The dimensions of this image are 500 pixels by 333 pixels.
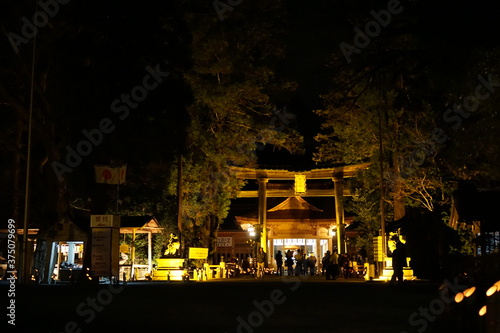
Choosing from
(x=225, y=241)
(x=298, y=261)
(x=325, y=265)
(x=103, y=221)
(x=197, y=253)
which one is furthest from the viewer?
(x=225, y=241)

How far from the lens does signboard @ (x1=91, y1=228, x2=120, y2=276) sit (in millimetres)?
23484

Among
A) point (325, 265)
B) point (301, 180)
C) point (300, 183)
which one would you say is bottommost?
point (325, 265)

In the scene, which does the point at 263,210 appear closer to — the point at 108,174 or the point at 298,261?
the point at 298,261

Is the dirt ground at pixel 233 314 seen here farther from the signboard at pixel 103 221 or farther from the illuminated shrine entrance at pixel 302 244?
the illuminated shrine entrance at pixel 302 244

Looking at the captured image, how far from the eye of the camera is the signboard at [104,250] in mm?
23484

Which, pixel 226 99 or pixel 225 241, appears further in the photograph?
pixel 225 241

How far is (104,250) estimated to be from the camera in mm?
23625

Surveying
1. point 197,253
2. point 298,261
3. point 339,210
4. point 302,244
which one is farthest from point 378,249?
point 302,244

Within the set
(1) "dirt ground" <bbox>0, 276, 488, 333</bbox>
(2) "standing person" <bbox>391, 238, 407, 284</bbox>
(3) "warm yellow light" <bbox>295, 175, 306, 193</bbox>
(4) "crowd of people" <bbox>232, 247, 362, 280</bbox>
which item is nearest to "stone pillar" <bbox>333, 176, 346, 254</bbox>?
(4) "crowd of people" <bbox>232, 247, 362, 280</bbox>

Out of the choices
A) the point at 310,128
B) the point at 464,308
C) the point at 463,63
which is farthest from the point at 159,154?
the point at 310,128

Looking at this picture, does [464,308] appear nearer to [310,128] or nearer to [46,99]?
[46,99]

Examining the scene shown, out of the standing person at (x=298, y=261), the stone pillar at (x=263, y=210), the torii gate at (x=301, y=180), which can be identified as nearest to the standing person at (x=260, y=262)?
the standing person at (x=298, y=261)

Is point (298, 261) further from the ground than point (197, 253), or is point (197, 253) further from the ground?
point (197, 253)

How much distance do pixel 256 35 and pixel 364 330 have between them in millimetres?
24947
